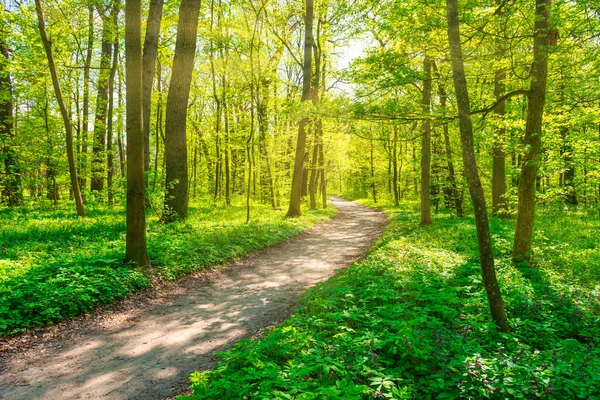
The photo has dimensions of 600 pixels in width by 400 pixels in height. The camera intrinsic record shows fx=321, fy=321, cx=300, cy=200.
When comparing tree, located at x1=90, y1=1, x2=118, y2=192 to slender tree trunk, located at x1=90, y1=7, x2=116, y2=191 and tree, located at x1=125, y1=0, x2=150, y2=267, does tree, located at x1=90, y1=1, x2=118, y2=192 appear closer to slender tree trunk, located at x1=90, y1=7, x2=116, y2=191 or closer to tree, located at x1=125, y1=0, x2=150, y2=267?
slender tree trunk, located at x1=90, y1=7, x2=116, y2=191

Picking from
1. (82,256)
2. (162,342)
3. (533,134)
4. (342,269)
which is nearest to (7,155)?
(82,256)

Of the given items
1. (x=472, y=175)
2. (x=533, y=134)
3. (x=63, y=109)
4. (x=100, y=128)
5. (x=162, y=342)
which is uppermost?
(x=100, y=128)

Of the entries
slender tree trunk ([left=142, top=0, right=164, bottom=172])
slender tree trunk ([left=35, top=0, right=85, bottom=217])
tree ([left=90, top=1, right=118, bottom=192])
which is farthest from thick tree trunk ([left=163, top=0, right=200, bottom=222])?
tree ([left=90, top=1, right=118, bottom=192])

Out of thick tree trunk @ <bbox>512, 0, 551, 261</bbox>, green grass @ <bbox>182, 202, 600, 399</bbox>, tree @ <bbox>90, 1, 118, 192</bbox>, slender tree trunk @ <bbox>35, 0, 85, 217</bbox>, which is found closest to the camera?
green grass @ <bbox>182, 202, 600, 399</bbox>

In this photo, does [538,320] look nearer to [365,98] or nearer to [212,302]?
Answer: [212,302]

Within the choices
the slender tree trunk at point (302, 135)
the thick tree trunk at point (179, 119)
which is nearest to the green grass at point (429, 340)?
the thick tree trunk at point (179, 119)

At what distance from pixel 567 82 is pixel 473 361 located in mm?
8995

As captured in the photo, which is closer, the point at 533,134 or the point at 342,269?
the point at 533,134

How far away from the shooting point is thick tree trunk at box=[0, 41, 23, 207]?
14.8m

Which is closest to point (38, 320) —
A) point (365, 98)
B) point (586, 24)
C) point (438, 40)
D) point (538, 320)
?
point (538, 320)

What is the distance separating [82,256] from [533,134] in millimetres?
10855

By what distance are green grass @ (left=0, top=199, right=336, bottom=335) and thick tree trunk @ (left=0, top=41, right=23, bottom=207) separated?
5.76 feet

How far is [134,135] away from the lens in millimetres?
7535

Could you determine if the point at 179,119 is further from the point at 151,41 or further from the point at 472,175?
the point at 472,175
